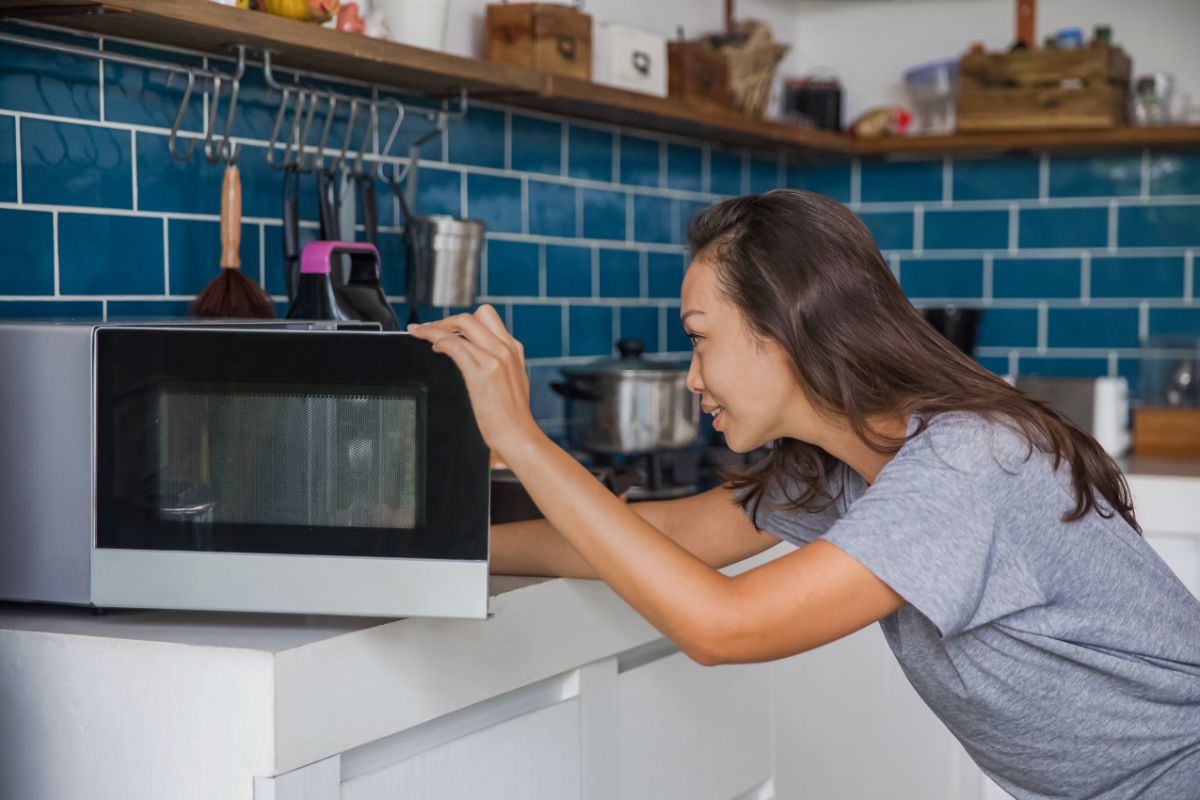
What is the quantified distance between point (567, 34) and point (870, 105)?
1289mm

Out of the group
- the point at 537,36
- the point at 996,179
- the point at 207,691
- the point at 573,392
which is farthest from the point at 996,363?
the point at 207,691

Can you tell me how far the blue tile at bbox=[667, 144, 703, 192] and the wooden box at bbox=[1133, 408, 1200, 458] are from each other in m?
1.05

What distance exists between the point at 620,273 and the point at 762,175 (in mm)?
645

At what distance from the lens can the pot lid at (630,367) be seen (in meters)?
2.41

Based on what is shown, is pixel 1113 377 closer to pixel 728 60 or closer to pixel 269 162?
pixel 728 60

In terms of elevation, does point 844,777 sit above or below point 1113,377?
below

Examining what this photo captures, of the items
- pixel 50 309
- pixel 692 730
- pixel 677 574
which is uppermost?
pixel 50 309

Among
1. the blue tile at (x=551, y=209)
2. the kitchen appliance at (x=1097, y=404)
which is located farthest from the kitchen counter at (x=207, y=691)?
the kitchen appliance at (x=1097, y=404)

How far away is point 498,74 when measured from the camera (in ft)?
7.02

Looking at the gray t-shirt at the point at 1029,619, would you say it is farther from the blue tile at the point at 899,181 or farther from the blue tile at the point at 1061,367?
the blue tile at the point at 899,181

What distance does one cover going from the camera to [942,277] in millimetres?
3377

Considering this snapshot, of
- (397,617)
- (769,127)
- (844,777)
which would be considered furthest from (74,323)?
(769,127)

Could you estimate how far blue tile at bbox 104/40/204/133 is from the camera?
69.8 inches

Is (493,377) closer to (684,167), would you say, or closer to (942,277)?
(684,167)
